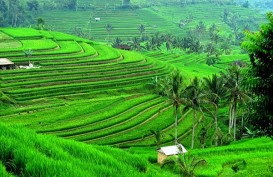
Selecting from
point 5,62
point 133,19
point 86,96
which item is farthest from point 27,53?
point 133,19

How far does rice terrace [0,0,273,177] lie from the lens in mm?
5754

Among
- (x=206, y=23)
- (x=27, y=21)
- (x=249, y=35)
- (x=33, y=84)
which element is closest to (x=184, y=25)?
(x=206, y=23)

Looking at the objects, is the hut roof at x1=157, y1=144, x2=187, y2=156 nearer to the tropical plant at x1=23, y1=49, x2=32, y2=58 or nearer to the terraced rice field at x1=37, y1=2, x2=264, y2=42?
the tropical plant at x1=23, y1=49, x2=32, y2=58

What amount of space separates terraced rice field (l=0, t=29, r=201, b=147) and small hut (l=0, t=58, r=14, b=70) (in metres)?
2.31

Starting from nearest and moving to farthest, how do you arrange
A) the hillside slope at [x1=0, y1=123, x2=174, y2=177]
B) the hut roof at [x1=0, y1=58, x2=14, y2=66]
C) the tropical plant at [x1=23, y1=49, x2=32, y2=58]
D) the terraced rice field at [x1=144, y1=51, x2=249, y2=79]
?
the hillside slope at [x1=0, y1=123, x2=174, y2=177], the hut roof at [x1=0, y1=58, x2=14, y2=66], the tropical plant at [x1=23, y1=49, x2=32, y2=58], the terraced rice field at [x1=144, y1=51, x2=249, y2=79]

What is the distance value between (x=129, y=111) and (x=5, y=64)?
58.7ft

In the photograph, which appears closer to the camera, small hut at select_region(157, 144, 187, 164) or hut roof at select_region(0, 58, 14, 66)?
small hut at select_region(157, 144, 187, 164)

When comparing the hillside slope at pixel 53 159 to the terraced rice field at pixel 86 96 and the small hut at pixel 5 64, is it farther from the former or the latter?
the small hut at pixel 5 64

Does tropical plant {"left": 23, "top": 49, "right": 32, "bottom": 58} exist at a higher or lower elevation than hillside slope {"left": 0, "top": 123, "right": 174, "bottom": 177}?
lower

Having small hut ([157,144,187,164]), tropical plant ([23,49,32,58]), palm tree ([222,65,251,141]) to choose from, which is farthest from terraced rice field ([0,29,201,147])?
small hut ([157,144,187,164])

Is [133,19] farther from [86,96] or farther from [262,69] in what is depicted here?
[262,69]

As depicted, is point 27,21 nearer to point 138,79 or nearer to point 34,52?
point 34,52

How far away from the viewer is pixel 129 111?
4162 centimetres

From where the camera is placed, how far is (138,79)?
51.0m
